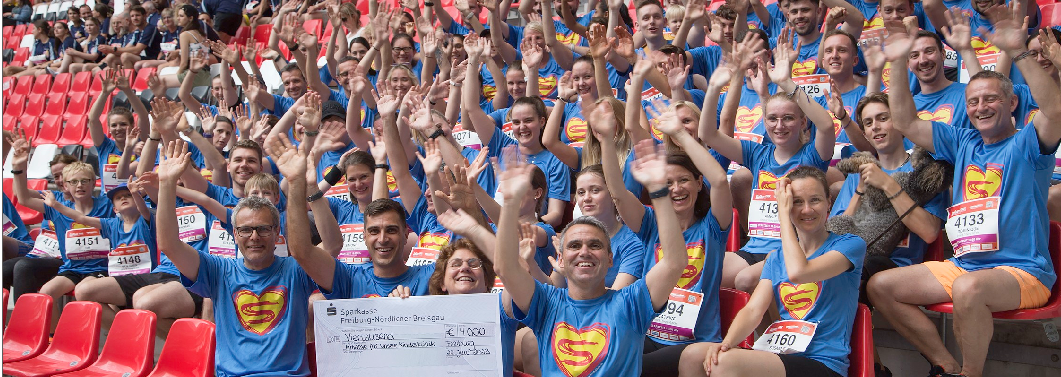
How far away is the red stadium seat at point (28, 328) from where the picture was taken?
14.6ft

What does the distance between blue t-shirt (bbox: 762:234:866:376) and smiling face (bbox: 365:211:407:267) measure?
1417mm

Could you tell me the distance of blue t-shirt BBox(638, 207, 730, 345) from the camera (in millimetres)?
3166

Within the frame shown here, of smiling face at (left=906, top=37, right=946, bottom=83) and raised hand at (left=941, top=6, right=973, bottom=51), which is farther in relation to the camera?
smiling face at (left=906, top=37, right=946, bottom=83)

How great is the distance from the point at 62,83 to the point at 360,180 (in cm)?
844

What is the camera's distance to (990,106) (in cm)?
337

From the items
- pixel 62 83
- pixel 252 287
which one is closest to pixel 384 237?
pixel 252 287

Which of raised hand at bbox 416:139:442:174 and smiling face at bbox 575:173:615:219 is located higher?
raised hand at bbox 416:139:442:174

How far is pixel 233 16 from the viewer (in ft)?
33.9

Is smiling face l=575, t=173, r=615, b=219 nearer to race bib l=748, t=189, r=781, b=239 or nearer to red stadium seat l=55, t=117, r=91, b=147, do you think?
race bib l=748, t=189, r=781, b=239

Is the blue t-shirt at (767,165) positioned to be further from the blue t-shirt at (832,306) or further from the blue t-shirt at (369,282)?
the blue t-shirt at (369,282)

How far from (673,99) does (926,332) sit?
1.95 metres

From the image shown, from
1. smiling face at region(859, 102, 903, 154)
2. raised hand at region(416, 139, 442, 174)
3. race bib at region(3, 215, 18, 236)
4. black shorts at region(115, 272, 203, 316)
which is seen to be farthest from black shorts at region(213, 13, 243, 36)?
smiling face at region(859, 102, 903, 154)

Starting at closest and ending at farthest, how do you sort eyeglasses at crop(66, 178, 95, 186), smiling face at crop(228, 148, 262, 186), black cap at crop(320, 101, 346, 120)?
smiling face at crop(228, 148, 262, 186) → black cap at crop(320, 101, 346, 120) → eyeglasses at crop(66, 178, 95, 186)

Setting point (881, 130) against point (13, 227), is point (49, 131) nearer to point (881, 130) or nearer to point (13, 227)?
point (13, 227)
